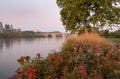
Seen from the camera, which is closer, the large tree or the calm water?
the calm water

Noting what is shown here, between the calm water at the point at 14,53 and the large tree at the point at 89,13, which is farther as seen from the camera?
the large tree at the point at 89,13

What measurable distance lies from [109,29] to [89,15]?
125 inches

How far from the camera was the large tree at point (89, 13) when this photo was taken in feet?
97.9

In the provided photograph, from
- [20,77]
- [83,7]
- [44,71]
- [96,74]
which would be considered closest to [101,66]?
[96,74]

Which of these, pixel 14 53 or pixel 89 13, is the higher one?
pixel 89 13

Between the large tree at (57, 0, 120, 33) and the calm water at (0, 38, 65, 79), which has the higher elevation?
the large tree at (57, 0, 120, 33)

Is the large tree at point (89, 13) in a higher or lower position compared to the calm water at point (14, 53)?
higher

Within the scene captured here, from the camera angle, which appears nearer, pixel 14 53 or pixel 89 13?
pixel 89 13

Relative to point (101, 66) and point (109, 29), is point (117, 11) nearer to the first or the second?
point (109, 29)

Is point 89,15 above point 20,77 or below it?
above

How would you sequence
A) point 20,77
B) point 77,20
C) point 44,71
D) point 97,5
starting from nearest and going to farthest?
point 20,77 → point 44,71 → point 97,5 → point 77,20

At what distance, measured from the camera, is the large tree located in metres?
29.8

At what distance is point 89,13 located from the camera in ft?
103

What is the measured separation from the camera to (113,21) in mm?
31375
